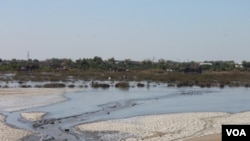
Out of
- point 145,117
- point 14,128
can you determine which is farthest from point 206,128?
point 14,128

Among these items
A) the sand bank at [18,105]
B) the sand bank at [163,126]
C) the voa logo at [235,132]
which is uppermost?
the voa logo at [235,132]

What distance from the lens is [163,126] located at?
82.7 ft

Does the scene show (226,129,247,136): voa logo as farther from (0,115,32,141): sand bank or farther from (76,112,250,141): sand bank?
(0,115,32,141): sand bank

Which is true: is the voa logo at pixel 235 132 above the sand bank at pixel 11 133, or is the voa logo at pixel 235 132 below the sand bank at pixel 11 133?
above

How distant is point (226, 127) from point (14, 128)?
65.8 feet

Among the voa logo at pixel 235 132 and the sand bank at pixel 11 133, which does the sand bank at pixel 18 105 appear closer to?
the sand bank at pixel 11 133

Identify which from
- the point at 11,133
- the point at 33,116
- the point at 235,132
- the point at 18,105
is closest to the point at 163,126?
the point at 11,133

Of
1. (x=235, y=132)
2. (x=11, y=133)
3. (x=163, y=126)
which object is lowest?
(x=163, y=126)

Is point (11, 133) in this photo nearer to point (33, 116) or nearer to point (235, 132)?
point (33, 116)

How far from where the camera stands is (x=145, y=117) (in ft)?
98.4

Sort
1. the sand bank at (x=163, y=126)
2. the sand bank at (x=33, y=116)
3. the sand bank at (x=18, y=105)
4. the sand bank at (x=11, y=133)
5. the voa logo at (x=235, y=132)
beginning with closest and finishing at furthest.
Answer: the voa logo at (x=235, y=132), the sand bank at (x=11, y=133), the sand bank at (x=163, y=126), the sand bank at (x=18, y=105), the sand bank at (x=33, y=116)

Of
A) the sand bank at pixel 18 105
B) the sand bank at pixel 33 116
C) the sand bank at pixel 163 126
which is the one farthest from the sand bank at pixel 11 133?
the sand bank at pixel 33 116

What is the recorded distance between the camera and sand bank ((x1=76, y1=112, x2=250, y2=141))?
70.9 feet

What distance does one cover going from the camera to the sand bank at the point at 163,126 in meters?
21.6
